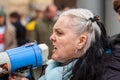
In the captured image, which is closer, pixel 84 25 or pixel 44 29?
pixel 84 25

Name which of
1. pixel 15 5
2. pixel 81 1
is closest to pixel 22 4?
pixel 15 5

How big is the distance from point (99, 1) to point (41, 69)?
0.79m

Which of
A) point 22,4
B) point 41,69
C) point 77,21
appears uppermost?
point 77,21

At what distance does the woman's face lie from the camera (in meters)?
2.93

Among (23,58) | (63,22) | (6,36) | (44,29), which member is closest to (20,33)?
(6,36)

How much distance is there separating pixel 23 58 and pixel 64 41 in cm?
40

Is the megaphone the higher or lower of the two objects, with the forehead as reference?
lower

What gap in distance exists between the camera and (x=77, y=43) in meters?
2.93

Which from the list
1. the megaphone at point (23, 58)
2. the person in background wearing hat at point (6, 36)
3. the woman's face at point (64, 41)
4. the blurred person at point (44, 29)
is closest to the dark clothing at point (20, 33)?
the person in background wearing hat at point (6, 36)

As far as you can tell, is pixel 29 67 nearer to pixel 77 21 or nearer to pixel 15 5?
pixel 77 21

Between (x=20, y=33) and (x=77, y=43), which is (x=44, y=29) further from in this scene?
(x=77, y=43)

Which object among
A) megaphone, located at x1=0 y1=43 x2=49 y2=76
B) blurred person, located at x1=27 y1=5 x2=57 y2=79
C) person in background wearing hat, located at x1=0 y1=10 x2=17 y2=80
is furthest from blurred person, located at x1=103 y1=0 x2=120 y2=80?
person in background wearing hat, located at x1=0 y1=10 x2=17 y2=80

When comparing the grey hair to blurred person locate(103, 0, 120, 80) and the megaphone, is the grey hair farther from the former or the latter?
the megaphone

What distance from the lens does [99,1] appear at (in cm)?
362
